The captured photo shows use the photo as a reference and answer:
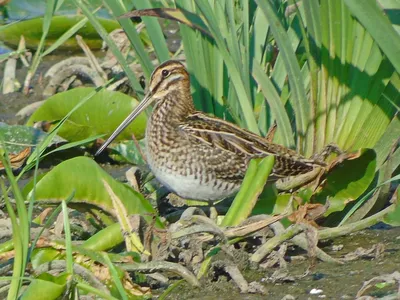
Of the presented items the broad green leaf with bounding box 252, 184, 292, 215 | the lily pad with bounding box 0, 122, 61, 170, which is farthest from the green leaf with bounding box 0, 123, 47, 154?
the broad green leaf with bounding box 252, 184, 292, 215

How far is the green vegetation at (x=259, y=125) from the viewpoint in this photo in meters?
3.45

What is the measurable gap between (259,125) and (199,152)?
1.06 feet

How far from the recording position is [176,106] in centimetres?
479

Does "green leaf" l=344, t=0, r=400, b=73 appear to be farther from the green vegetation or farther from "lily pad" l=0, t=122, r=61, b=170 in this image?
"lily pad" l=0, t=122, r=61, b=170

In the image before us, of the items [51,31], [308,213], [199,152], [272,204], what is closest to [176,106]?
[199,152]

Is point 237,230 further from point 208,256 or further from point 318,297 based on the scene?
point 318,297

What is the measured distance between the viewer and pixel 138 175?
4.55 meters

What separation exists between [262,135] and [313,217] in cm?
78

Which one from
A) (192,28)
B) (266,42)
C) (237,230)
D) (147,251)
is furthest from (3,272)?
(266,42)

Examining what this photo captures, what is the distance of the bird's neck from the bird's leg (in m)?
0.67

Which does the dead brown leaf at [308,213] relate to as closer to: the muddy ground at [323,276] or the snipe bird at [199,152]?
the muddy ground at [323,276]

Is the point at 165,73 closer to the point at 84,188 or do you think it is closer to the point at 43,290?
the point at 84,188

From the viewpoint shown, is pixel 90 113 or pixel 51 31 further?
pixel 51 31

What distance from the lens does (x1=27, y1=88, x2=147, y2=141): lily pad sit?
5535 mm
